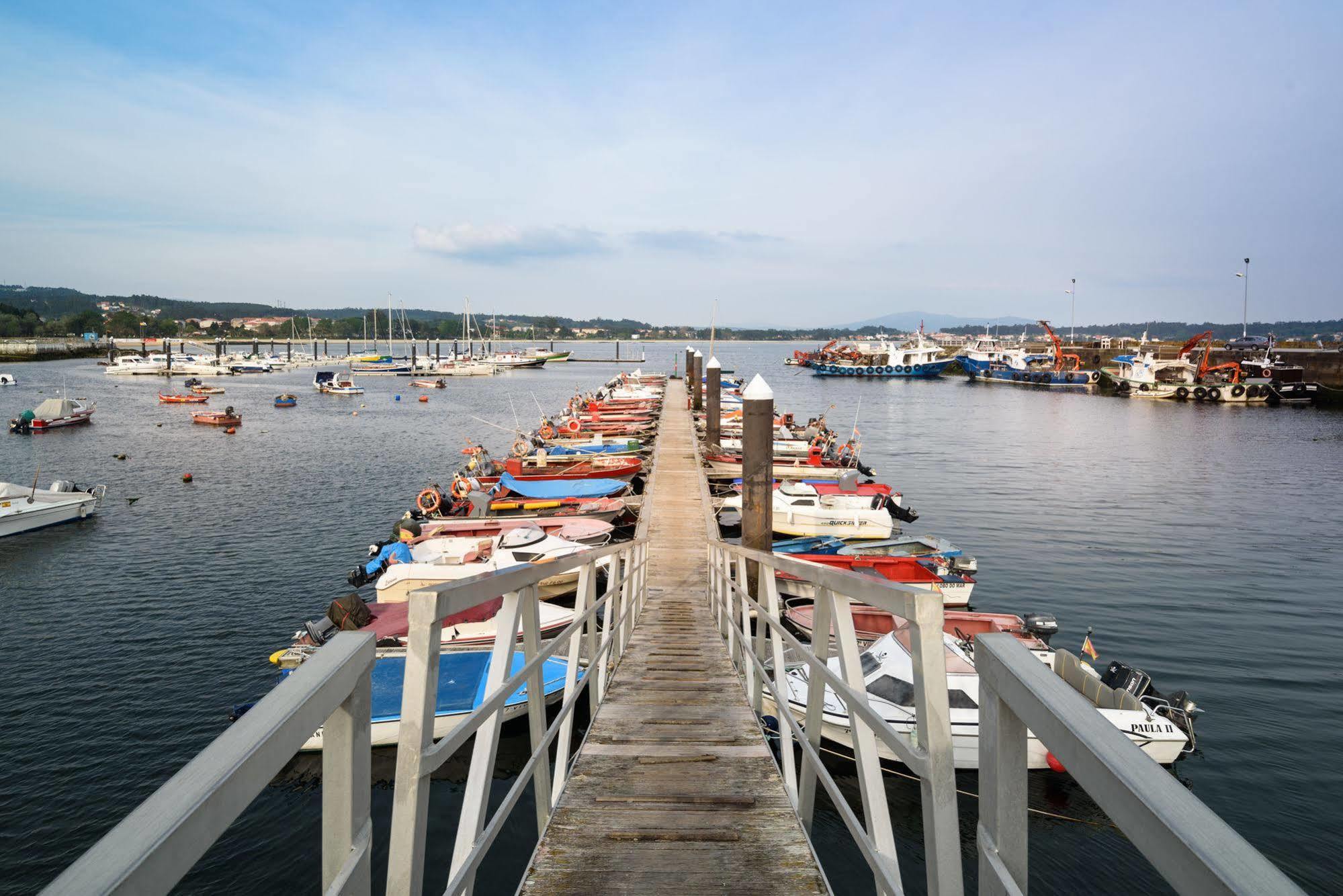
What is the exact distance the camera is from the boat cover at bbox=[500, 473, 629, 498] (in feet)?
69.6

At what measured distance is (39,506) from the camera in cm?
2138

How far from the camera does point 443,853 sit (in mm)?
8586

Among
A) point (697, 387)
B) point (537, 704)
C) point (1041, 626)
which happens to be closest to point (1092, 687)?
point (1041, 626)

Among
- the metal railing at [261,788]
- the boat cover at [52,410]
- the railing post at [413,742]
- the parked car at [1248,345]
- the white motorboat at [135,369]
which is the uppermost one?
the parked car at [1248,345]

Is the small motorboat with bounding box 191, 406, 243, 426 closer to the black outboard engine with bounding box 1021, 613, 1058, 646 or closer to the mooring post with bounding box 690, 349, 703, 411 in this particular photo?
the mooring post with bounding box 690, 349, 703, 411

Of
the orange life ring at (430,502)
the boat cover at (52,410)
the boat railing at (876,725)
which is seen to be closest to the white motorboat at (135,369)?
the boat cover at (52,410)

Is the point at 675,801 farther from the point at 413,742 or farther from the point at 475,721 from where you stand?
the point at 413,742

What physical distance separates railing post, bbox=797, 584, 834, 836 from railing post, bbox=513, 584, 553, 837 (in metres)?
1.25

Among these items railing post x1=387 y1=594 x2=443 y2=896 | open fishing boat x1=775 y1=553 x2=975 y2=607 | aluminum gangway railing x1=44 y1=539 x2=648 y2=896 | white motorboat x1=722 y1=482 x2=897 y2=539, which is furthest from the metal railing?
white motorboat x1=722 y1=482 x2=897 y2=539

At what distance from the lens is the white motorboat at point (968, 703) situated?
862 centimetres

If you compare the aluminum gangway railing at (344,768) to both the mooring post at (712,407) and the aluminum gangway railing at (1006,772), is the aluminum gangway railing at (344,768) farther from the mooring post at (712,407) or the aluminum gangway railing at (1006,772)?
the mooring post at (712,407)

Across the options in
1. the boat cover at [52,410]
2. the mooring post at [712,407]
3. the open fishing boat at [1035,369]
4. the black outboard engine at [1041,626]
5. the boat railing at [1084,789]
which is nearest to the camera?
the boat railing at [1084,789]

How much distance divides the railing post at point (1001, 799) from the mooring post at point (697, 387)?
37.9 metres

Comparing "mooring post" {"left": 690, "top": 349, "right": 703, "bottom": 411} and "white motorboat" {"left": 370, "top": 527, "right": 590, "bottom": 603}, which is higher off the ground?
"mooring post" {"left": 690, "top": 349, "right": 703, "bottom": 411}
